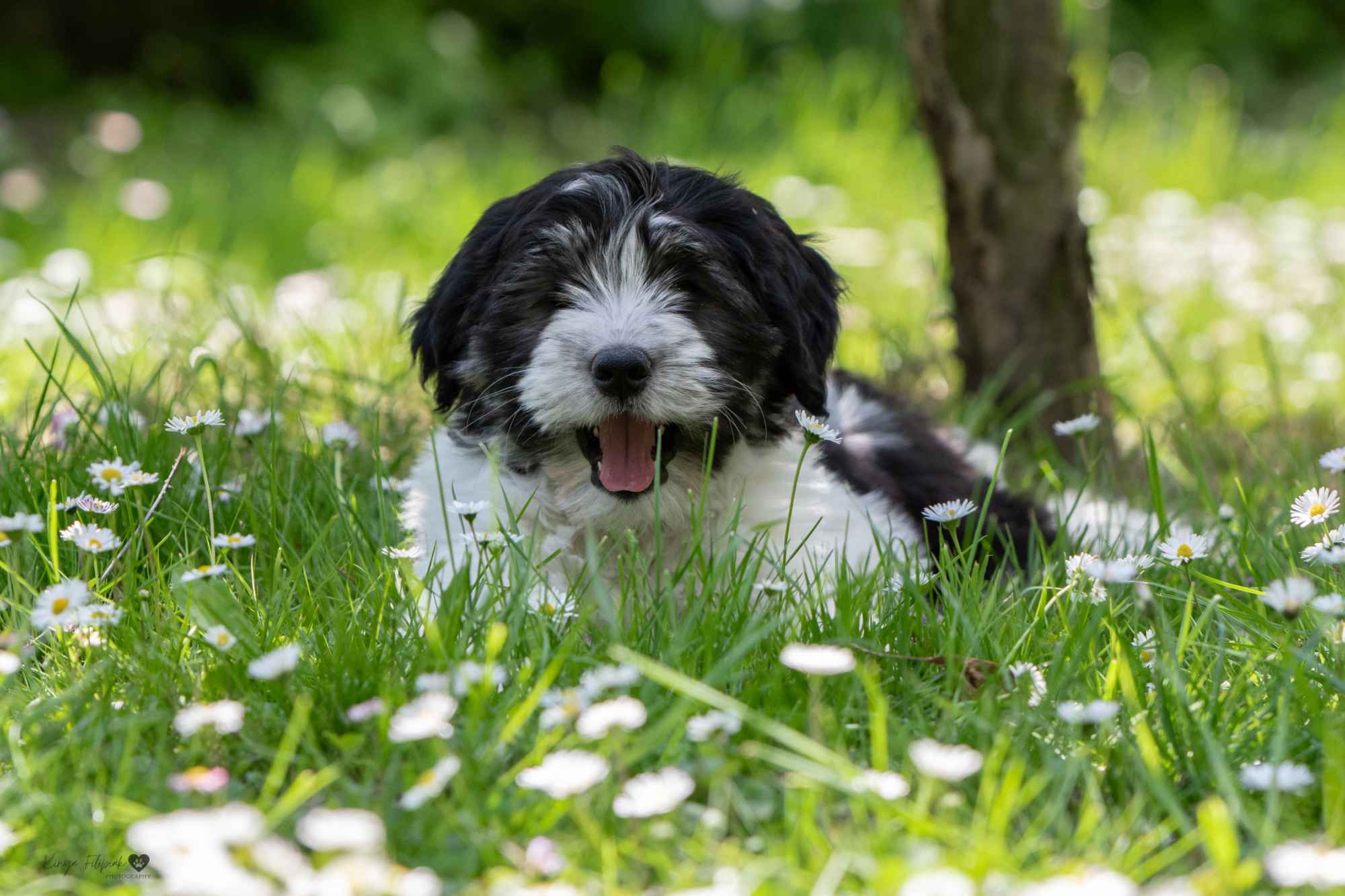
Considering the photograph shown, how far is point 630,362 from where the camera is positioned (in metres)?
2.66

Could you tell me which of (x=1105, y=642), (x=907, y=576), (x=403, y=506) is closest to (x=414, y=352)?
(x=403, y=506)

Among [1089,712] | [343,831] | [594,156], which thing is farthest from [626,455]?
[594,156]

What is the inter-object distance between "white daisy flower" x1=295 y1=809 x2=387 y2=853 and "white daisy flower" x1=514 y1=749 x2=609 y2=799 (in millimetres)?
195

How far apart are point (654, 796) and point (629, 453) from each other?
4.19ft

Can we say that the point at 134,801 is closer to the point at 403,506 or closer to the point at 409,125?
the point at 403,506

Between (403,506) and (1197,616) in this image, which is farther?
(403,506)

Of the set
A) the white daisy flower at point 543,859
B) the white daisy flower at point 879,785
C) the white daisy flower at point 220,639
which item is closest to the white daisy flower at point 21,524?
the white daisy flower at point 220,639

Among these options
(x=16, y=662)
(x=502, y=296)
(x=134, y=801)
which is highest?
(x=502, y=296)

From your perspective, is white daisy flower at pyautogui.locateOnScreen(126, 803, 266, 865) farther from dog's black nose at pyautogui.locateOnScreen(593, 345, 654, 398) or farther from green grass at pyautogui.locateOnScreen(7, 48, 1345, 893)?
dog's black nose at pyautogui.locateOnScreen(593, 345, 654, 398)

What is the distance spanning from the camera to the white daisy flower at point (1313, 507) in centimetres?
261

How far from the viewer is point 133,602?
94.3 inches

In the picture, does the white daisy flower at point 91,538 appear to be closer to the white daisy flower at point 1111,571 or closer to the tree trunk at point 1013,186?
the white daisy flower at point 1111,571

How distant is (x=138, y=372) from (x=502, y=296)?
1760mm

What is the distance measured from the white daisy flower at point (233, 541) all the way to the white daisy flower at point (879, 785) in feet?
4.27
